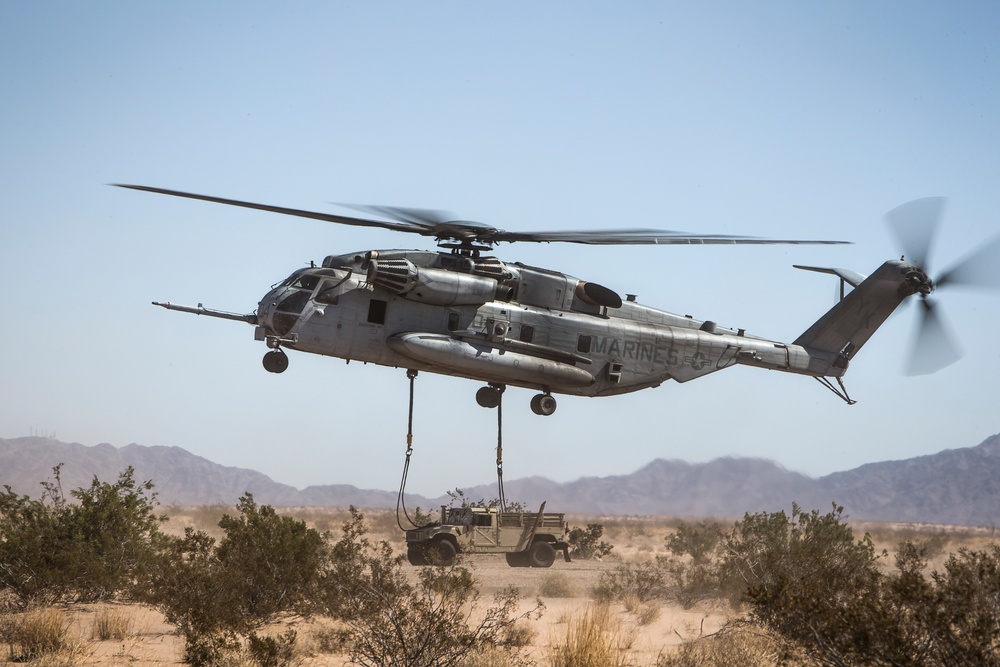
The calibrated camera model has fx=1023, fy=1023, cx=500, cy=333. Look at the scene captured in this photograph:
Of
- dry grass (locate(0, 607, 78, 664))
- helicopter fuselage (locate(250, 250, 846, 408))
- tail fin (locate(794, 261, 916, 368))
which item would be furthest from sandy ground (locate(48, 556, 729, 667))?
tail fin (locate(794, 261, 916, 368))

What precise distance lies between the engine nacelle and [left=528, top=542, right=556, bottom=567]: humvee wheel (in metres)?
6.60

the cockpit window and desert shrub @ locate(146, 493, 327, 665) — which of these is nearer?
desert shrub @ locate(146, 493, 327, 665)

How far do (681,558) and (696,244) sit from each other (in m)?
19.7

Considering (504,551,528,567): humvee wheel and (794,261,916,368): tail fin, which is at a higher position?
(794,261,916,368): tail fin

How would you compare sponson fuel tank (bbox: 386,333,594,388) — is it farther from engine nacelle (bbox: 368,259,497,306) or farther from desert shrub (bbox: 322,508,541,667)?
desert shrub (bbox: 322,508,541,667)

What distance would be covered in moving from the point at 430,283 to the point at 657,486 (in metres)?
124

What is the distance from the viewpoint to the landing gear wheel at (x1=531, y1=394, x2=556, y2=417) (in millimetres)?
18406

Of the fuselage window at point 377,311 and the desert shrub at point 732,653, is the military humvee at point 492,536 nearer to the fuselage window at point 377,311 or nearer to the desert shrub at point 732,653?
the fuselage window at point 377,311

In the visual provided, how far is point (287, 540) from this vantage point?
58.7 ft

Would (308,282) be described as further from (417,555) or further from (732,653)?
(732,653)

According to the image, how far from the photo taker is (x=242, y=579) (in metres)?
16.8

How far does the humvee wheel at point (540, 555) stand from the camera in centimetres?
2181

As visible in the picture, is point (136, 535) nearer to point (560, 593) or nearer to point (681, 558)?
point (560, 593)

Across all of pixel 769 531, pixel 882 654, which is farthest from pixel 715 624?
pixel 882 654
